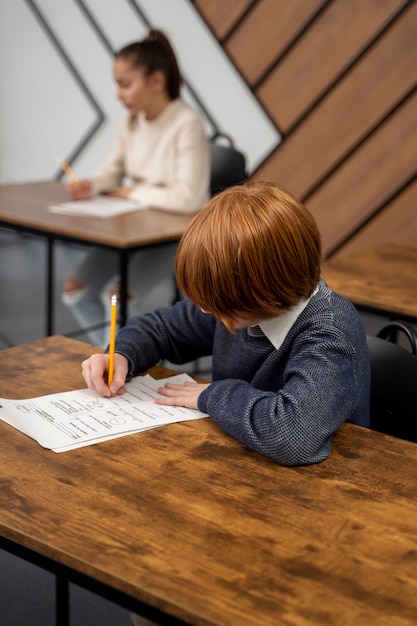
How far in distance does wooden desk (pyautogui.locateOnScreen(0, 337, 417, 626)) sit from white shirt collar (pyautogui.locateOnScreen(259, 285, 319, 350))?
0.18 meters

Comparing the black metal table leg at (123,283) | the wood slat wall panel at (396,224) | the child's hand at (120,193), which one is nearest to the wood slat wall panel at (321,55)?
the wood slat wall panel at (396,224)

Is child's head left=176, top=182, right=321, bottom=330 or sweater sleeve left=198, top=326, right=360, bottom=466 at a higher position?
child's head left=176, top=182, right=321, bottom=330

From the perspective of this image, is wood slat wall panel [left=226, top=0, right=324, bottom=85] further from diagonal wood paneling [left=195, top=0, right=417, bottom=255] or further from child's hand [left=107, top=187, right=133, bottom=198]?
→ child's hand [left=107, top=187, right=133, bottom=198]

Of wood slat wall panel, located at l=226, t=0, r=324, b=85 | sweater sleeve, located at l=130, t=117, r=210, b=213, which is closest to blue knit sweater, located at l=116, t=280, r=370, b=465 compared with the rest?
sweater sleeve, located at l=130, t=117, r=210, b=213

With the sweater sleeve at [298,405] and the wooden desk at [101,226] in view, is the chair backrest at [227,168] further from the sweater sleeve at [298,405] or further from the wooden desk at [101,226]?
the sweater sleeve at [298,405]

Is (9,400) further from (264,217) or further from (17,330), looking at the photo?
(17,330)

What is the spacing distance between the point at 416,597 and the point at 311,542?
0.50 feet

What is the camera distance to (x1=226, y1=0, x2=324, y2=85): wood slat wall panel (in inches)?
181

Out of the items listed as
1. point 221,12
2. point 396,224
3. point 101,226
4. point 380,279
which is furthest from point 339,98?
point 380,279

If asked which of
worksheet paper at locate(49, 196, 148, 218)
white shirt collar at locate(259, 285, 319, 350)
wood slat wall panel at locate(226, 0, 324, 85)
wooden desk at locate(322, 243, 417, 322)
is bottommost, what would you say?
worksheet paper at locate(49, 196, 148, 218)

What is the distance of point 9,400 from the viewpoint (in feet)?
4.91

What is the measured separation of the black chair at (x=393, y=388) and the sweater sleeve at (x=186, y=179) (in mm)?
1681

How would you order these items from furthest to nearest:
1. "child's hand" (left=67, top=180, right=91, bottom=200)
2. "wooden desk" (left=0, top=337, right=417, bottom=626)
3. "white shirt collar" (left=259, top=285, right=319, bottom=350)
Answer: "child's hand" (left=67, top=180, right=91, bottom=200) → "white shirt collar" (left=259, top=285, right=319, bottom=350) → "wooden desk" (left=0, top=337, right=417, bottom=626)

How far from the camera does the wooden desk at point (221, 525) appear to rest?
95 centimetres
